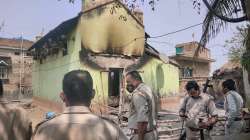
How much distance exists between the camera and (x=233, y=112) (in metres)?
6.53

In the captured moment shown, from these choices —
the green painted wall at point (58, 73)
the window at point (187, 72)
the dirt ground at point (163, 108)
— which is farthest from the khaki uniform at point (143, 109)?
the window at point (187, 72)

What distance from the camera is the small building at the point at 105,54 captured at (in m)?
19.6

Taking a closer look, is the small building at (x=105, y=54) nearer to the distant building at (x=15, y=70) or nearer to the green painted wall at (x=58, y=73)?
the green painted wall at (x=58, y=73)

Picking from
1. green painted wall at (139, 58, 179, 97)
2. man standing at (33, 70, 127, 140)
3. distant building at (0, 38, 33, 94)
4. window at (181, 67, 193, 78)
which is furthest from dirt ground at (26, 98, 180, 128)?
man standing at (33, 70, 127, 140)

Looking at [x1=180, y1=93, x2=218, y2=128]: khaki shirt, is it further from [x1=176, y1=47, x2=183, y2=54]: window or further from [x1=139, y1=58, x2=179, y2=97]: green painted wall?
[x1=176, y1=47, x2=183, y2=54]: window

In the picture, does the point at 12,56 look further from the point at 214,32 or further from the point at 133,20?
the point at 214,32

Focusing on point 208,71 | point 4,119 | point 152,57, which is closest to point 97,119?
point 4,119

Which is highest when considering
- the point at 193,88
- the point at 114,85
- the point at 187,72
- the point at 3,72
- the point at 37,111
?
the point at 3,72

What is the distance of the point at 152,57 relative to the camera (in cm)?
2245

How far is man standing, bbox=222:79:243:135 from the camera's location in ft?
21.5

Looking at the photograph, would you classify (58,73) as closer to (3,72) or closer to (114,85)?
(114,85)

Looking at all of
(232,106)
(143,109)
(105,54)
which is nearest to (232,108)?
(232,106)

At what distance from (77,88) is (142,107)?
2.73 m

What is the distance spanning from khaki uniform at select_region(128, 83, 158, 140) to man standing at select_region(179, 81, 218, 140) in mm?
1063
